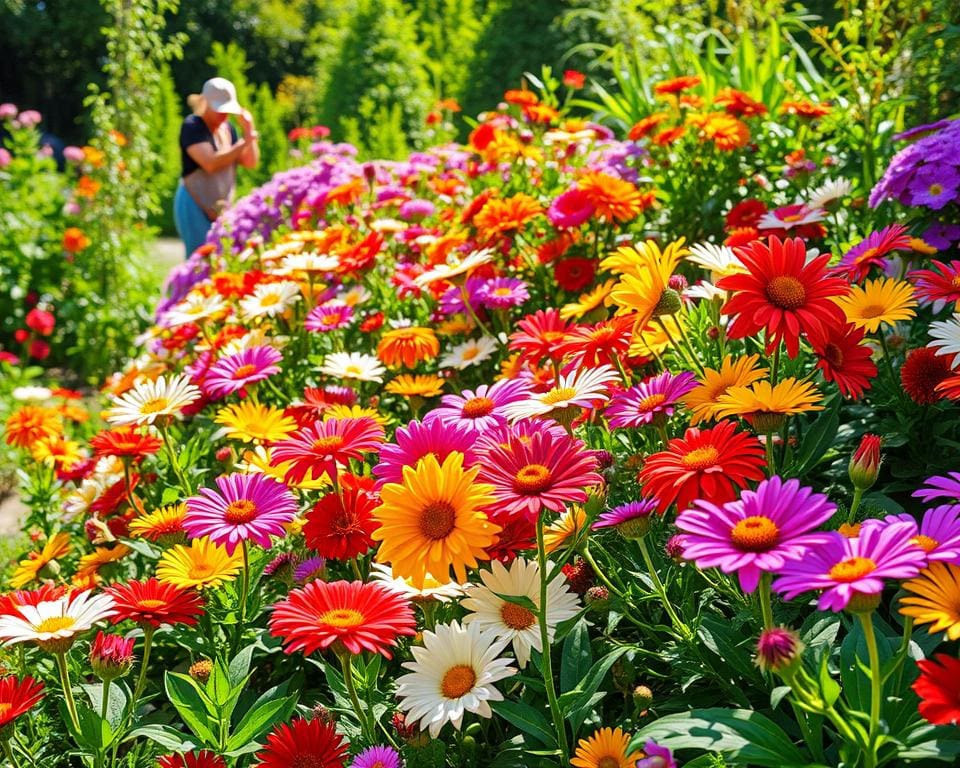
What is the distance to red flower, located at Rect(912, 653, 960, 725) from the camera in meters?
0.87

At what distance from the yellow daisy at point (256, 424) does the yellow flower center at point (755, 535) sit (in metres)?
1.08

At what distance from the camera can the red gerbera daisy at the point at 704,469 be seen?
1.15m

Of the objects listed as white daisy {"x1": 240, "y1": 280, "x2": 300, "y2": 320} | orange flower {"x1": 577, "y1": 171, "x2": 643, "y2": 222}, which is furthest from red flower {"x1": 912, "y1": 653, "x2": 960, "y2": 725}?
white daisy {"x1": 240, "y1": 280, "x2": 300, "y2": 320}

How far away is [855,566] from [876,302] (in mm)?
765

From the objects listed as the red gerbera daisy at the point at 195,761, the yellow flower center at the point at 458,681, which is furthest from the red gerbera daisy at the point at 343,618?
the red gerbera daisy at the point at 195,761

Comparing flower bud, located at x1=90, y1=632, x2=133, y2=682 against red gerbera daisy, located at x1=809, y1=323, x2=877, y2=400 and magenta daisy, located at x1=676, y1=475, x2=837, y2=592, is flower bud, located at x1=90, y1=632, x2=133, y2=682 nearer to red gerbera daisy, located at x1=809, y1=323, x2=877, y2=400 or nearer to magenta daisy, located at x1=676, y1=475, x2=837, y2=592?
magenta daisy, located at x1=676, y1=475, x2=837, y2=592

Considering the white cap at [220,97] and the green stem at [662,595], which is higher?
the white cap at [220,97]

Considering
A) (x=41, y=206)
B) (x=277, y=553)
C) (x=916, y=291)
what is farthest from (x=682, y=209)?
(x=41, y=206)

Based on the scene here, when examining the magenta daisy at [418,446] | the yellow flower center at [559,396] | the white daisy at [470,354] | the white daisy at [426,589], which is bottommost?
the white daisy at [470,354]

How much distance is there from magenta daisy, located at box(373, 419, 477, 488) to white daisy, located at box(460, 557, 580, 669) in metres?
0.18

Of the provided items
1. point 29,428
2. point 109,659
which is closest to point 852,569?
point 109,659

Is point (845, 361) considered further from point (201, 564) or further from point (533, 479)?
point (201, 564)

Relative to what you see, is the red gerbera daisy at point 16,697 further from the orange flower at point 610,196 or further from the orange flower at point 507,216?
the orange flower at point 610,196

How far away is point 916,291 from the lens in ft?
5.15
